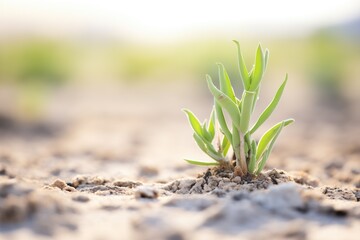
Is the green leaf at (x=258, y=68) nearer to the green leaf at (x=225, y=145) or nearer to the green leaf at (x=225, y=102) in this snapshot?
the green leaf at (x=225, y=102)

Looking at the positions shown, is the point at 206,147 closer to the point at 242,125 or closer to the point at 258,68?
the point at 242,125

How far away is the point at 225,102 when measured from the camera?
245cm

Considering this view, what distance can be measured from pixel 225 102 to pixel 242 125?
14cm

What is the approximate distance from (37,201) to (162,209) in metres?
0.48

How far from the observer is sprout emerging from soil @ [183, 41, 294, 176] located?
8.07 ft

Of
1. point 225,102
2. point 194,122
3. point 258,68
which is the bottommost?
point 194,122

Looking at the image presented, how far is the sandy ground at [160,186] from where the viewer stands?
1.90 metres

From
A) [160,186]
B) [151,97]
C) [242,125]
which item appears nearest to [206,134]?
[242,125]

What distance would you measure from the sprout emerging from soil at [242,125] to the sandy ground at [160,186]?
0.09 m

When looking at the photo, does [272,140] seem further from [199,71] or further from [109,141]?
[199,71]

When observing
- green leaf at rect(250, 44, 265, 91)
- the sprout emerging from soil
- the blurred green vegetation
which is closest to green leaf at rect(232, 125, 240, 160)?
the sprout emerging from soil

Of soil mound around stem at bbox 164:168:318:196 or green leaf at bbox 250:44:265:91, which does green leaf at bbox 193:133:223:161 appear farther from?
green leaf at bbox 250:44:265:91

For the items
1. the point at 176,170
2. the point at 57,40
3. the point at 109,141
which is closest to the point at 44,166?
the point at 176,170

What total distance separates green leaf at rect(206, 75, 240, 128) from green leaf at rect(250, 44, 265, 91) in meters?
0.14
